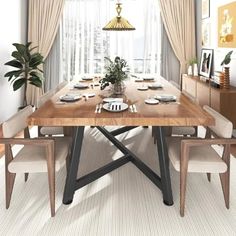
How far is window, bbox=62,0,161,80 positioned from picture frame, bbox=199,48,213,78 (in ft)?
3.87

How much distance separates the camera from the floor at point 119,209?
7.70 feet

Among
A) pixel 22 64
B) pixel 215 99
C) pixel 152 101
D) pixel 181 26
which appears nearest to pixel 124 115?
pixel 152 101

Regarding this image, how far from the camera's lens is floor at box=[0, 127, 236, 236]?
235cm

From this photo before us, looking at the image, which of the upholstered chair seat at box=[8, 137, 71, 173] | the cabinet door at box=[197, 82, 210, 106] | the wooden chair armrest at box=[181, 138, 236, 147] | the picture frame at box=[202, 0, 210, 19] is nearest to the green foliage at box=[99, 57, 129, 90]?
the upholstered chair seat at box=[8, 137, 71, 173]

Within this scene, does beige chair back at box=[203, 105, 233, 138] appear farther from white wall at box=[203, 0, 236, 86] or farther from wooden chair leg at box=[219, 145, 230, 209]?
white wall at box=[203, 0, 236, 86]

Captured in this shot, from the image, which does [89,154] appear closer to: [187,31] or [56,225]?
[56,225]

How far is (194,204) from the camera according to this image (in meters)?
2.72

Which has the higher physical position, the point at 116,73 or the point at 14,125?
the point at 116,73

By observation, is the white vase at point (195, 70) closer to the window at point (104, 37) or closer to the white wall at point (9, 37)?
the window at point (104, 37)

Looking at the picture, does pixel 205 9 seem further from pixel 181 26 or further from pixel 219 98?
pixel 219 98

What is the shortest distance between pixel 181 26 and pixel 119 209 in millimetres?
5017

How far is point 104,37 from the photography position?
697 centimetres

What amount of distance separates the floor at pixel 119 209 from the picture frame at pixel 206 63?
104 inches

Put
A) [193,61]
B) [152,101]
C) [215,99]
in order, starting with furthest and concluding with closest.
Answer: [193,61], [215,99], [152,101]
